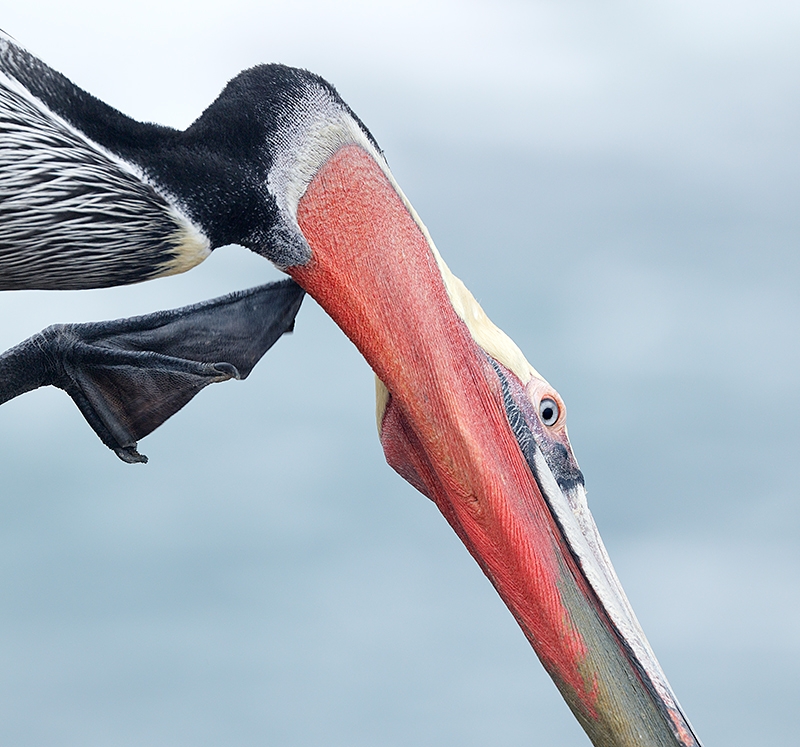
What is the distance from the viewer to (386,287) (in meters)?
4.06

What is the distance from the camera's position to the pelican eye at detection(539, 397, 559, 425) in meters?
4.22

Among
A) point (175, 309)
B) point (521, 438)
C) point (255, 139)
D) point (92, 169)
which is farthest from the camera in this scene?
point (175, 309)

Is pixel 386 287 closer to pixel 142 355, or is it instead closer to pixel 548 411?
pixel 548 411

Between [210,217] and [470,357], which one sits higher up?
[210,217]

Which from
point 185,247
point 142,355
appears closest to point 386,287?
point 185,247

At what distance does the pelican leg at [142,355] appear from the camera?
4.82 metres

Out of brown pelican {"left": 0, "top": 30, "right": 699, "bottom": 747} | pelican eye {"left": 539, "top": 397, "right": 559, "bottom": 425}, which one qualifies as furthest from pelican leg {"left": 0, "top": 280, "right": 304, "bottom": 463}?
pelican eye {"left": 539, "top": 397, "right": 559, "bottom": 425}

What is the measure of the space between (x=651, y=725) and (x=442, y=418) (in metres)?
1.15

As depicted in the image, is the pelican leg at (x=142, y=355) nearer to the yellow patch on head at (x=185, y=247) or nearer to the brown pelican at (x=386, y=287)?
the brown pelican at (x=386, y=287)

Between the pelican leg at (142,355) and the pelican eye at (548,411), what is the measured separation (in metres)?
1.13

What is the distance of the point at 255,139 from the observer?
3.89m

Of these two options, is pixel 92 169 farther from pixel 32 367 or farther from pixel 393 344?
pixel 32 367

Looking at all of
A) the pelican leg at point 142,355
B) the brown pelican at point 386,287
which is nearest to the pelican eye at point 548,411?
the brown pelican at point 386,287

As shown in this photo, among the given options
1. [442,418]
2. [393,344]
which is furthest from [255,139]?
[442,418]
